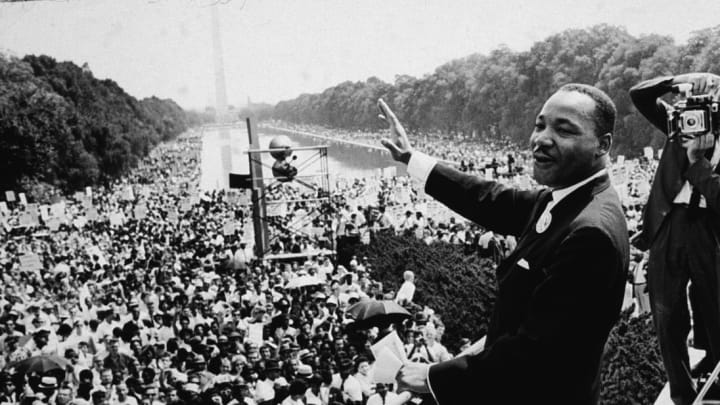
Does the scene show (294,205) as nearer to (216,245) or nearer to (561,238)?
(216,245)

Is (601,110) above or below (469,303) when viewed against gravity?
above

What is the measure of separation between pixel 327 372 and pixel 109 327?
437 centimetres

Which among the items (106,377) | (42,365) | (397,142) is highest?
(397,142)

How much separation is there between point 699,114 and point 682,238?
62 cm

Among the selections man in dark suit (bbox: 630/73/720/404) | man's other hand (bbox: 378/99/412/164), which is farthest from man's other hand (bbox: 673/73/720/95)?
man's other hand (bbox: 378/99/412/164)

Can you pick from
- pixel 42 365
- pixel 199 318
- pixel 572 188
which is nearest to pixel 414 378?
pixel 572 188

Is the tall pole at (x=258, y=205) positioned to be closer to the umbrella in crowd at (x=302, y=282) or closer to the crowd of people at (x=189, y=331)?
the crowd of people at (x=189, y=331)

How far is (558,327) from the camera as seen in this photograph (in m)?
1.92

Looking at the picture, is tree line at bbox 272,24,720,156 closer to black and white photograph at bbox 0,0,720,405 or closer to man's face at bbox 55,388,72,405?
black and white photograph at bbox 0,0,720,405

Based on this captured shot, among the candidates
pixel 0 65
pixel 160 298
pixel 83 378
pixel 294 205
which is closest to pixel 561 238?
pixel 83 378

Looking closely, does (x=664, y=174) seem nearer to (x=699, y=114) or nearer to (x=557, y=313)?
(x=699, y=114)

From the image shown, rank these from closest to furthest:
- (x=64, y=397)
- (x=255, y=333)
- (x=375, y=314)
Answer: (x=64, y=397) → (x=375, y=314) → (x=255, y=333)

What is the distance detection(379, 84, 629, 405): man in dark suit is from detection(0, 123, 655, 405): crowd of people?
120 centimetres

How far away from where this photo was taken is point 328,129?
121 m
